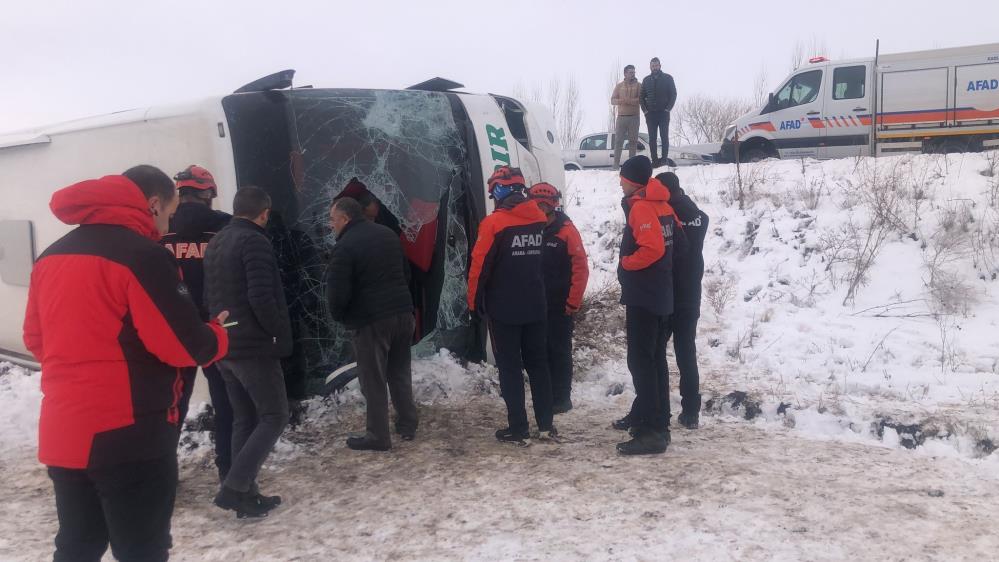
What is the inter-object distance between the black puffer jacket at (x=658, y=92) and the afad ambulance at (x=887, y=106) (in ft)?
5.11

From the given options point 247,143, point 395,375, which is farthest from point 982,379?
point 247,143

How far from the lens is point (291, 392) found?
15.7 ft

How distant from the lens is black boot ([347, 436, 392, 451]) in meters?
4.65

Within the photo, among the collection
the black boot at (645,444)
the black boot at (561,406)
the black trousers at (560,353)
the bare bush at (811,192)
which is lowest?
the black boot at (561,406)

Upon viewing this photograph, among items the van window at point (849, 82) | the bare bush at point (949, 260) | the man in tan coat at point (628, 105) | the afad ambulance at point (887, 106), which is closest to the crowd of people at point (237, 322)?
the bare bush at point (949, 260)

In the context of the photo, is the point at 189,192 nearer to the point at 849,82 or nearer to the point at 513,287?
the point at 513,287

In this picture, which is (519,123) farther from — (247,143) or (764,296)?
(764,296)

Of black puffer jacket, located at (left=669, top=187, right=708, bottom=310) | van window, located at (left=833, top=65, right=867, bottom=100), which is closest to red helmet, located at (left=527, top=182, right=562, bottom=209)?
black puffer jacket, located at (left=669, top=187, right=708, bottom=310)

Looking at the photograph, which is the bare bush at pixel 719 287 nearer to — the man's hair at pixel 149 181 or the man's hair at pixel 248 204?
the man's hair at pixel 248 204

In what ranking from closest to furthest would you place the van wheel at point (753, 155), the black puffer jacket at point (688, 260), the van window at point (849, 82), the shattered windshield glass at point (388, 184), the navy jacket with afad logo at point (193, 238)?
the navy jacket with afad logo at point (193, 238) → the black puffer jacket at point (688, 260) → the shattered windshield glass at point (388, 184) → the van window at point (849, 82) → the van wheel at point (753, 155)

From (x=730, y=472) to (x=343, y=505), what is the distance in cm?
215

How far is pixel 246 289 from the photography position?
360cm

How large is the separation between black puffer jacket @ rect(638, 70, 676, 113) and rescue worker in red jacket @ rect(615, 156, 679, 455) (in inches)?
299

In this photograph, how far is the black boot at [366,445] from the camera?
465 centimetres
